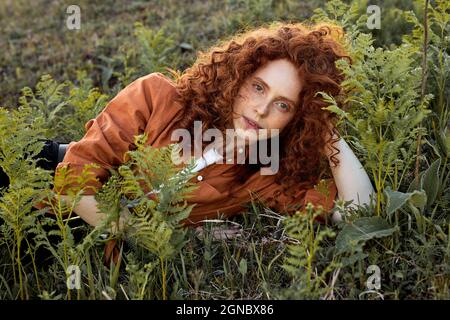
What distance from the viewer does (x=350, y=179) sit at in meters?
3.59

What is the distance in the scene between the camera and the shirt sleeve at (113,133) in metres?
3.43

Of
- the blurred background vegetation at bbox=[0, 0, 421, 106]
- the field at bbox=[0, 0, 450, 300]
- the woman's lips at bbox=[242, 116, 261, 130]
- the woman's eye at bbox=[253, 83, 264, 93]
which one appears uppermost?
the blurred background vegetation at bbox=[0, 0, 421, 106]

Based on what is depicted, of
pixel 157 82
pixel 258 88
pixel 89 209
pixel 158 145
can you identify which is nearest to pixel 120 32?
pixel 157 82

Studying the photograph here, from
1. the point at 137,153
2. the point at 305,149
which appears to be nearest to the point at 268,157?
the point at 305,149

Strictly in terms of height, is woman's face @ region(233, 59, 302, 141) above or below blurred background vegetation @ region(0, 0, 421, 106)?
below

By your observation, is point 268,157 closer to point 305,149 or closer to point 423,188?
point 305,149

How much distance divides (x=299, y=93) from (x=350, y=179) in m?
0.57

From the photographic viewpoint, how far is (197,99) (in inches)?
146

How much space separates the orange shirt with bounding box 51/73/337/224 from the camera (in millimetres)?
3471

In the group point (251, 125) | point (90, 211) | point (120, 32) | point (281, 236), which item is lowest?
point (281, 236)

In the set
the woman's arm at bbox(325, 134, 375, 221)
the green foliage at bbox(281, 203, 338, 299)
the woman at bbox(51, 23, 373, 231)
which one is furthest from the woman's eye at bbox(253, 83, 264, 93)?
the green foliage at bbox(281, 203, 338, 299)

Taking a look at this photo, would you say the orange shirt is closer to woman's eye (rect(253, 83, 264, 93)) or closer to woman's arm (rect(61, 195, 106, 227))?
woman's arm (rect(61, 195, 106, 227))

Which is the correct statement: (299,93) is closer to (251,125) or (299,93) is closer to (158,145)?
(251,125)

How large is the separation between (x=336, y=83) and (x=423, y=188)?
0.74m
